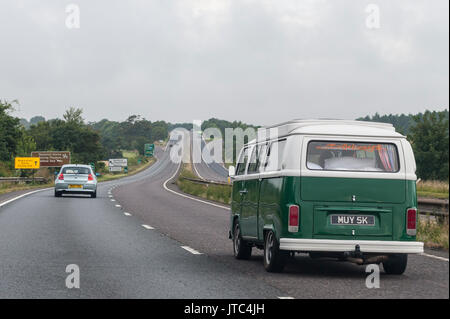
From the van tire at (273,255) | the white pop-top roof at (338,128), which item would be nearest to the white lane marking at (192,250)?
the van tire at (273,255)

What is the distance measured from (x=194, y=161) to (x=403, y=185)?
6355 inches

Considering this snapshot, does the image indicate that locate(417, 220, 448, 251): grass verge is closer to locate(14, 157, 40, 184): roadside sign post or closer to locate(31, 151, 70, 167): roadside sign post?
locate(14, 157, 40, 184): roadside sign post

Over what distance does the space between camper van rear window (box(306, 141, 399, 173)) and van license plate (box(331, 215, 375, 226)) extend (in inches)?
22.9

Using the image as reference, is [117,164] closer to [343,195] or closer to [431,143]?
[431,143]

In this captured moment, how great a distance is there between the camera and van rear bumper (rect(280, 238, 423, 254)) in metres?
9.39

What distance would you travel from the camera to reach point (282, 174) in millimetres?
9664

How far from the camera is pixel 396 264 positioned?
10039mm

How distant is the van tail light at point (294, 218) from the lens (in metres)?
9.45

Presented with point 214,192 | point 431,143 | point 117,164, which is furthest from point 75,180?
point 117,164

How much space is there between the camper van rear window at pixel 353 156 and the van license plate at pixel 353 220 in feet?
1.91

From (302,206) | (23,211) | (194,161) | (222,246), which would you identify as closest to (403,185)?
(302,206)

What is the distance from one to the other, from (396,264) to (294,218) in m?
1.59

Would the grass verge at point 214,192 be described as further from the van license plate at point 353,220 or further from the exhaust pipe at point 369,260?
the van license plate at point 353,220
